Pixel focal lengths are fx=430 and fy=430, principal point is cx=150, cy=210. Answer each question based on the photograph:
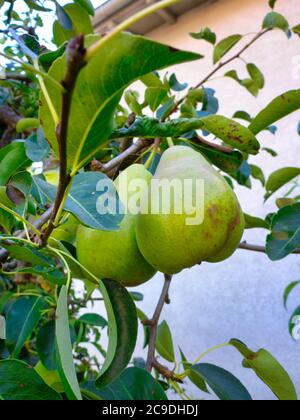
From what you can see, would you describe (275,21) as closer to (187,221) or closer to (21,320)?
(187,221)

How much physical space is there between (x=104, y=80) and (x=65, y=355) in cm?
26

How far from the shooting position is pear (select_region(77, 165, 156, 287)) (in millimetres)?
594

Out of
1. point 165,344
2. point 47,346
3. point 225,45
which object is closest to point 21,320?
point 47,346

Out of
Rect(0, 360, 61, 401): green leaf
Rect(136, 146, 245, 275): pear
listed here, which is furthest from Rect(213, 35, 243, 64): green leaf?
Rect(0, 360, 61, 401): green leaf

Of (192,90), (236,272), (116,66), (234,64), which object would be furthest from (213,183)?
(234,64)

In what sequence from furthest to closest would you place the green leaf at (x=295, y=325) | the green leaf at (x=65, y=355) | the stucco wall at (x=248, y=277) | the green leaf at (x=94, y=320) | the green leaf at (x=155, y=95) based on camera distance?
the stucco wall at (x=248, y=277) → the green leaf at (x=94, y=320) → the green leaf at (x=295, y=325) → the green leaf at (x=155, y=95) → the green leaf at (x=65, y=355)

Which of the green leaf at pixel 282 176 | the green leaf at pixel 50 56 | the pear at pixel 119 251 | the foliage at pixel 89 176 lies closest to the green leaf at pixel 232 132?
the foliage at pixel 89 176

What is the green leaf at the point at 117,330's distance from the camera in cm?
47

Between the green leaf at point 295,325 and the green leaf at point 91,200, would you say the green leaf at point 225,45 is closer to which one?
the green leaf at point 295,325

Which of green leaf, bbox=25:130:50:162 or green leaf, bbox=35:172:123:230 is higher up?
A: green leaf, bbox=25:130:50:162

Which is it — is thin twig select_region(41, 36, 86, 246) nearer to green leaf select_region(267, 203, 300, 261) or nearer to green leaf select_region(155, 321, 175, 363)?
green leaf select_region(267, 203, 300, 261)

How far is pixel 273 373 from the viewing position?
2.46 ft

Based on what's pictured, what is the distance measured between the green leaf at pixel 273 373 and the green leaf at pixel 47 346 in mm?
373

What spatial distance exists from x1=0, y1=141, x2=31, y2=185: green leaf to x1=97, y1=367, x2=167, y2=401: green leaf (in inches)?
14.7
